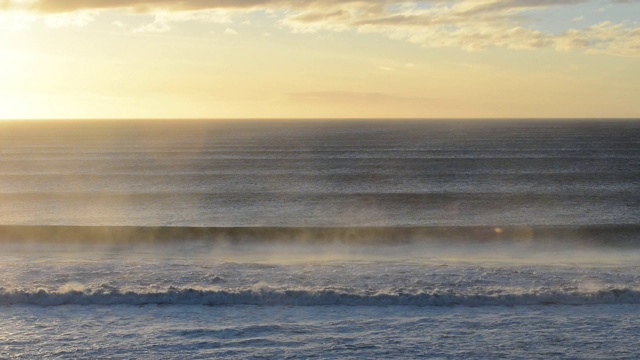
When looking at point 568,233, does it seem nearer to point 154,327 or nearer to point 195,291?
point 195,291

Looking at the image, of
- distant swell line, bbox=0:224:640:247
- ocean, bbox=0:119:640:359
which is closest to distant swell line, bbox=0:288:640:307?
ocean, bbox=0:119:640:359

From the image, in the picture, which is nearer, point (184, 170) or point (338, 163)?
point (184, 170)

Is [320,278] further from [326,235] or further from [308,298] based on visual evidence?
[326,235]

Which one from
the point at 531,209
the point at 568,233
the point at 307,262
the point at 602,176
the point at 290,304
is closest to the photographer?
the point at 290,304

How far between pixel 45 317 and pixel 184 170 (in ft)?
171

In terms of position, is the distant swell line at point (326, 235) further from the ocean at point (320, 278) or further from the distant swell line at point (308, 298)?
the distant swell line at point (308, 298)

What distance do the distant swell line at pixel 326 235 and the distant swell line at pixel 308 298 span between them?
8.86m

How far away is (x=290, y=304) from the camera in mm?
14320

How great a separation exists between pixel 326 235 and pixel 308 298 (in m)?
10.4

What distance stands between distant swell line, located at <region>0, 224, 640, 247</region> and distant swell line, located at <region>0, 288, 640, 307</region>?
29.1 ft

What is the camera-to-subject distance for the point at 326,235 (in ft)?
81.4

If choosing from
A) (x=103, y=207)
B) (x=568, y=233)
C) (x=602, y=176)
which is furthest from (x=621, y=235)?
(x=602, y=176)

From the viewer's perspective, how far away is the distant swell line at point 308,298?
1430 cm

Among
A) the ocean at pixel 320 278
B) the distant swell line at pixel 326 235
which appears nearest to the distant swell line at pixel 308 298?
the ocean at pixel 320 278
